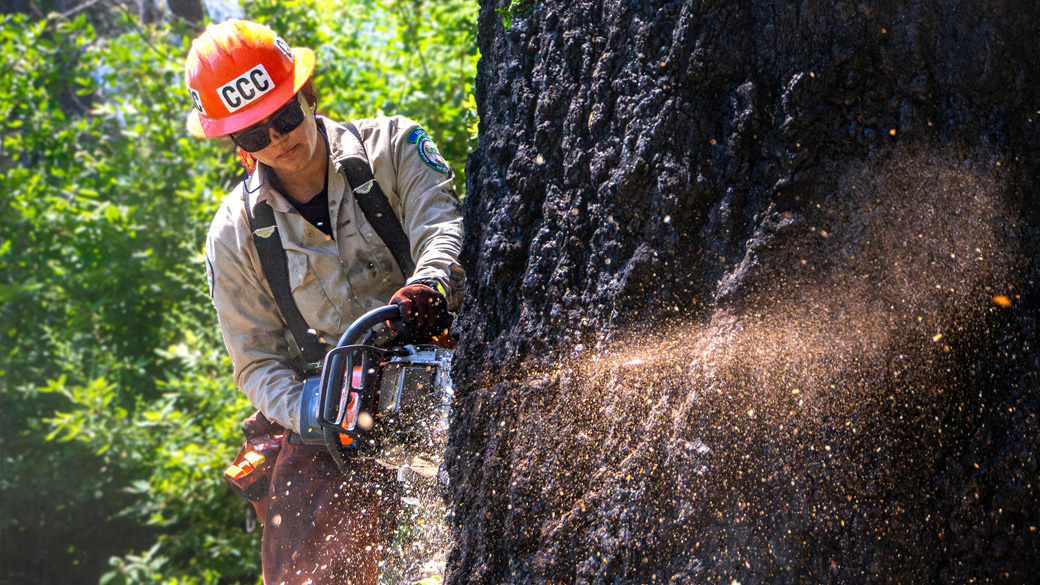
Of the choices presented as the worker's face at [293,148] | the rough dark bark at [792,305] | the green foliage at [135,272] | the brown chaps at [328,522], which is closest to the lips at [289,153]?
the worker's face at [293,148]

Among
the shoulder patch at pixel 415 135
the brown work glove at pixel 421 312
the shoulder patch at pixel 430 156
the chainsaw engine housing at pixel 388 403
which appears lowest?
the chainsaw engine housing at pixel 388 403

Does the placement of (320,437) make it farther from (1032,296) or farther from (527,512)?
(1032,296)

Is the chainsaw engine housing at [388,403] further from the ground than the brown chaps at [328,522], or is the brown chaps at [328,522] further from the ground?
the chainsaw engine housing at [388,403]

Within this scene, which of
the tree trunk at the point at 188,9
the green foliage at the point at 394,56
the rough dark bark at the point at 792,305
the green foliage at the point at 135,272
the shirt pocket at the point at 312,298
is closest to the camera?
the rough dark bark at the point at 792,305

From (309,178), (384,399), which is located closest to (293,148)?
(309,178)

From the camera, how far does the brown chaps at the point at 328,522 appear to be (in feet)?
8.39

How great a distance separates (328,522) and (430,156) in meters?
1.23

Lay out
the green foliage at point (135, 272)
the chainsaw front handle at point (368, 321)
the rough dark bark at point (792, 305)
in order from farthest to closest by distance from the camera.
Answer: the green foliage at point (135, 272)
the chainsaw front handle at point (368, 321)
the rough dark bark at point (792, 305)

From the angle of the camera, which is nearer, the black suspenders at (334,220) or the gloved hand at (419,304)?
the gloved hand at (419,304)

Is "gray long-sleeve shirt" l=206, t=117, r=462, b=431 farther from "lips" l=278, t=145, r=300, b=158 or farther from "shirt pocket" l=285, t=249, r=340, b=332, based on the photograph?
"lips" l=278, t=145, r=300, b=158

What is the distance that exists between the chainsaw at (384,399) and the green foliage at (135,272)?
258 centimetres

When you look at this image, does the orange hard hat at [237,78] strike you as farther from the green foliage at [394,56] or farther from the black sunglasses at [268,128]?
the green foliage at [394,56]

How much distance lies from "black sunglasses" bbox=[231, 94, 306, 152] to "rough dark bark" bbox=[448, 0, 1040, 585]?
123 cm

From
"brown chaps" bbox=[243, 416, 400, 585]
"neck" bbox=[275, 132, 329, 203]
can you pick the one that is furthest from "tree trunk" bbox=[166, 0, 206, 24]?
"brown chaps" bbox=[243, 416, 400, 585]
